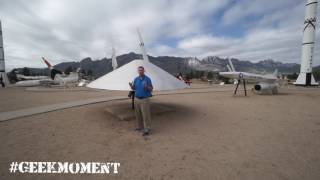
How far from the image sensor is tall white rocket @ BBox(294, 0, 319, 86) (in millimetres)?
25562

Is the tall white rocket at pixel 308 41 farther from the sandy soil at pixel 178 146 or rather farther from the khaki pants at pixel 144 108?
the khaki pants at pixel 144 108

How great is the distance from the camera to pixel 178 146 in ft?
15.1

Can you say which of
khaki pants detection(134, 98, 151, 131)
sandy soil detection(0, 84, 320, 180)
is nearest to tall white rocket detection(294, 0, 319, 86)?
sandy soil detection(0, 84, 320, 180)

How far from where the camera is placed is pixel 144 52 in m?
11.8

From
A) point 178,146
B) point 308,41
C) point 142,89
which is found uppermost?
point 308,41

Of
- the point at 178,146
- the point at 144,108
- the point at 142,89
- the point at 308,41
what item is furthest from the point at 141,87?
the point at 308,41

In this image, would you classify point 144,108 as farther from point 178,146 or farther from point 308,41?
point 308,41

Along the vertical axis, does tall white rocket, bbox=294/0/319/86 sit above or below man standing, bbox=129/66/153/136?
above

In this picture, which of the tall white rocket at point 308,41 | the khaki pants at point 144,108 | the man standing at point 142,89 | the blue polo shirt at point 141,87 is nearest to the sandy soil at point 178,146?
the khaki pants at point 144,108

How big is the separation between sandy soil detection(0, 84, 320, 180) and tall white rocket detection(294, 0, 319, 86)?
24.3 m

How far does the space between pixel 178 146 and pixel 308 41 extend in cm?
3090

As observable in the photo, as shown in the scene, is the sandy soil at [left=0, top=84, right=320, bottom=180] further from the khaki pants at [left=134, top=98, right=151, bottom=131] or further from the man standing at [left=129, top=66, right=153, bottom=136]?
the man standing at [left=129, top=66, right=153, bottom=136]

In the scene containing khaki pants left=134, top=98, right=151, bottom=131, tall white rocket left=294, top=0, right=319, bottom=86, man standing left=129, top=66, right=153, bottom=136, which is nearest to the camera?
man standing left=129, top=66, right=153, bottom=136

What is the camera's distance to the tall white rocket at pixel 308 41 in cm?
2556
